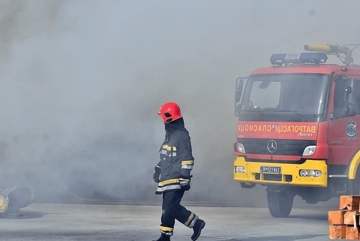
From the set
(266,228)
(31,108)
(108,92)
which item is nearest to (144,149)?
(108,92)

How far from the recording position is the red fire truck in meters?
14.2

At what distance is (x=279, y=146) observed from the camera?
14.5 m

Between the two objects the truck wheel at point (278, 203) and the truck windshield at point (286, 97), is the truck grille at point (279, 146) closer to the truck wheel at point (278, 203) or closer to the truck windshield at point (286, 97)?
the truck windshield at point (286, 97)

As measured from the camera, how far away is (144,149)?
1922 cm

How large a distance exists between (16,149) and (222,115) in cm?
658

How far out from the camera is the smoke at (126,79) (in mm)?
17391

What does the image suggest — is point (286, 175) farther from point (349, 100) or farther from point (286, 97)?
point (349, 100)

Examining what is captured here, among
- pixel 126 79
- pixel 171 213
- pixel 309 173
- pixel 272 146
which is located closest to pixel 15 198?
pixel 171 213

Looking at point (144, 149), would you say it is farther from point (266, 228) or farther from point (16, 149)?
point (266, 228)

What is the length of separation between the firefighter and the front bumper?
352cm

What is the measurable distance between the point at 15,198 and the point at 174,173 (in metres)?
4.02

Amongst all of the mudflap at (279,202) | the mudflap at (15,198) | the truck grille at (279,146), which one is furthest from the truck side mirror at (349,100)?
the mudflap at (15,198)

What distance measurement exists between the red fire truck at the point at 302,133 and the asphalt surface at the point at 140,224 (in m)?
0.62

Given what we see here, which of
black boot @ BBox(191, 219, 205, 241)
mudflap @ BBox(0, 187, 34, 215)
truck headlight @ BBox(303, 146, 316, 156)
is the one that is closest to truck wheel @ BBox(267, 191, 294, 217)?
truck headlight @ BBox(303, 146, 316, 156)
